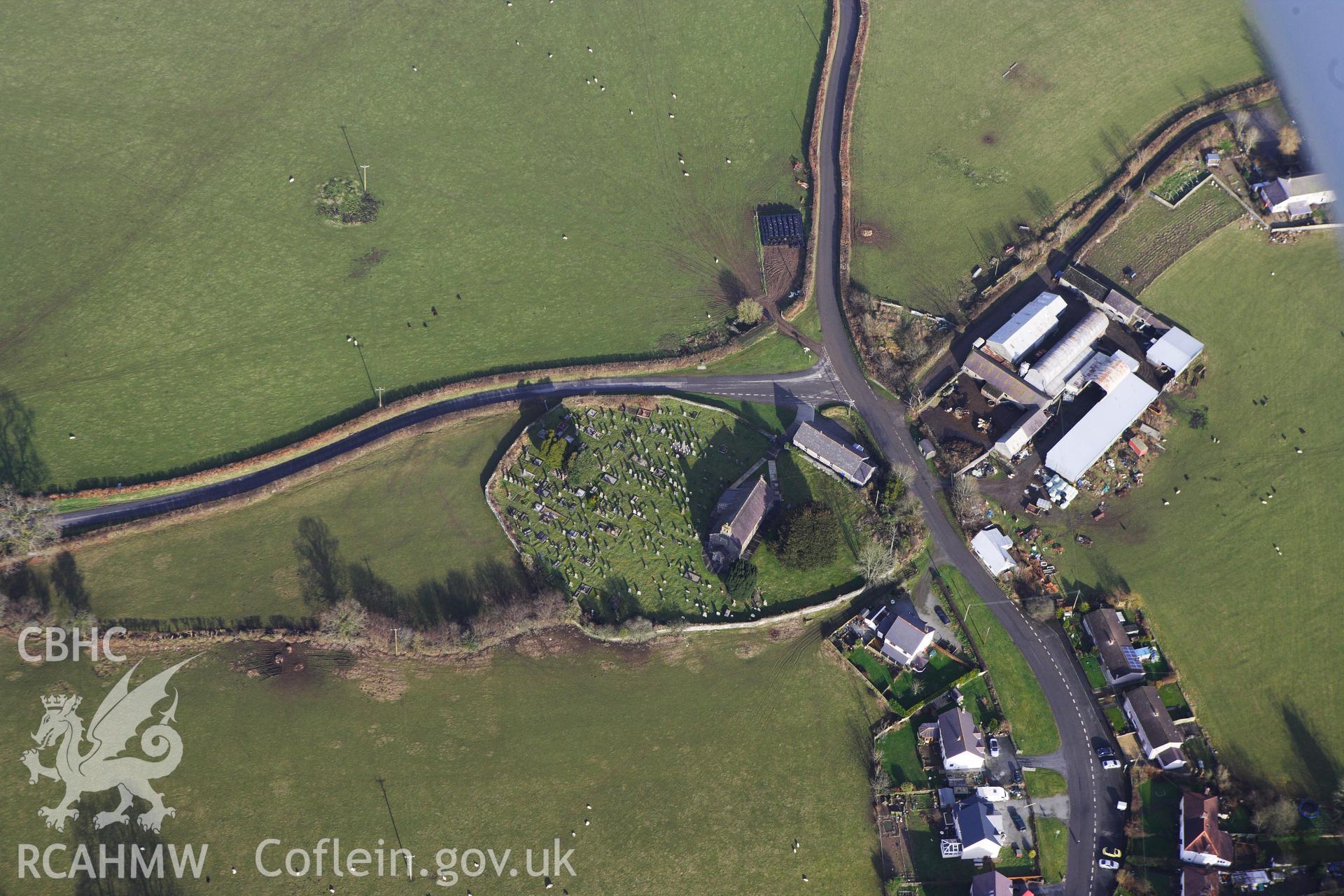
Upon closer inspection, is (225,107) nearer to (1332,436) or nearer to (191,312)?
(191,312)

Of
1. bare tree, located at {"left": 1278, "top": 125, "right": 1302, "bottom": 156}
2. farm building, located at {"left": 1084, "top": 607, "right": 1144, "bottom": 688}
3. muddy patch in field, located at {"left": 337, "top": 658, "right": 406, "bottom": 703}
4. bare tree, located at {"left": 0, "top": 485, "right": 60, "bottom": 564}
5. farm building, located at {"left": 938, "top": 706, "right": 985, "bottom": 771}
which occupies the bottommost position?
farm building, located at {"left": 938, "top": 706, "right": 985, "bottom": 771}

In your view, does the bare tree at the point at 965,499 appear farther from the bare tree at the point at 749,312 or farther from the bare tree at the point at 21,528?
the bare tree at the point at 21,528

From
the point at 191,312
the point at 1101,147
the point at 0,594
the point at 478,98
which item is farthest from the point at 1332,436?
the point at 0,594

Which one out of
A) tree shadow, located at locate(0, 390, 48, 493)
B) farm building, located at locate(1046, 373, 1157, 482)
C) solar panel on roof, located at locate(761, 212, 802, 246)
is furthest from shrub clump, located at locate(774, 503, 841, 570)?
tree shadow, located at locate(0, 390, 48, 493)

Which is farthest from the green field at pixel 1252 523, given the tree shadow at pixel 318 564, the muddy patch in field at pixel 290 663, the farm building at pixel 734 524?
the tree shadow at pixel 318 564

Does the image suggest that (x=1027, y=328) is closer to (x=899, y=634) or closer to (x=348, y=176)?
(x=899, y=634)

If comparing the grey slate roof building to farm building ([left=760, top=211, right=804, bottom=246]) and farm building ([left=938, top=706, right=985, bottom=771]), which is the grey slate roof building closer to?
farm building ([left=938, top=706, right=985, bottom=771])
